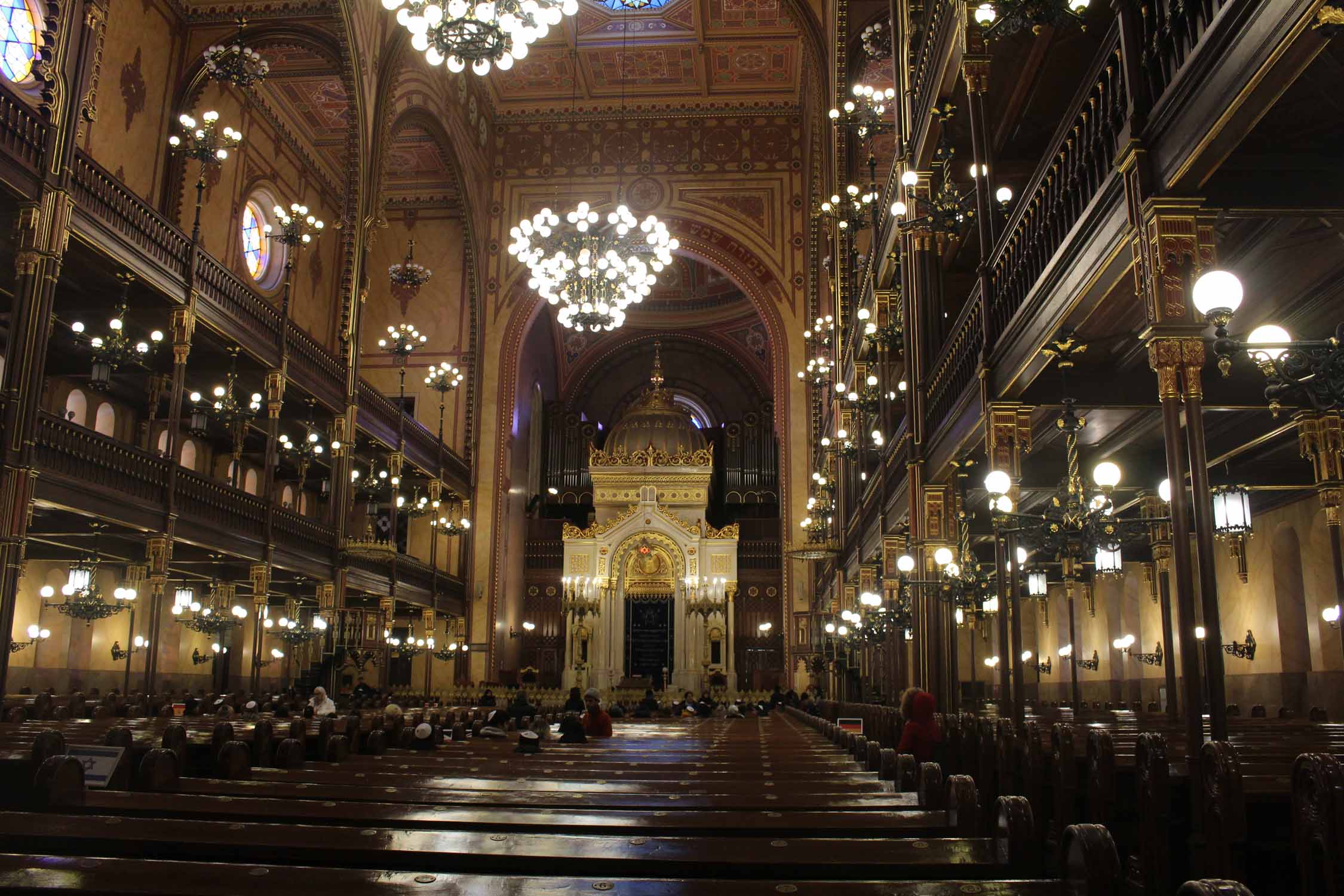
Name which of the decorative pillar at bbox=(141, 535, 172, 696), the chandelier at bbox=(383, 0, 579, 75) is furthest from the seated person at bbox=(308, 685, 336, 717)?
the chandelier at bbox=(383, 0, 579, 75)

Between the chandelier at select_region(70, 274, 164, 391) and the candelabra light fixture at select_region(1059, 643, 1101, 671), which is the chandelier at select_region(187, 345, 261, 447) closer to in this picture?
the chandelier at select_region(70, 274, 164, 391)

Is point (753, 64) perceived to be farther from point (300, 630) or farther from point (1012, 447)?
point (1012, 447)

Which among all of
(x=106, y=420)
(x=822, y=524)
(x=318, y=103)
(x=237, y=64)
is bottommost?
(x=822, y=524)

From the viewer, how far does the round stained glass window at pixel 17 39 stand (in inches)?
714

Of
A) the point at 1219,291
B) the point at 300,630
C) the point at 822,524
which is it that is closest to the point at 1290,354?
the point at 1219,291

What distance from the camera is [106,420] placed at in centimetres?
2322

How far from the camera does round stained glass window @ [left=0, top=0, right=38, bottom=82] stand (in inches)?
714

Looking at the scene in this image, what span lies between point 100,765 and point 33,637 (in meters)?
20.9

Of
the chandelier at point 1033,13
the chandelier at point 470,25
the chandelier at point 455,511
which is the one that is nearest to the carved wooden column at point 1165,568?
the chandelier at point 1033,13

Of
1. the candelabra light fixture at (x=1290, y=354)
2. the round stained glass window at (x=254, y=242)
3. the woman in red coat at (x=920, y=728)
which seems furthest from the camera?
the round stained glass window at (x=254, y=242)

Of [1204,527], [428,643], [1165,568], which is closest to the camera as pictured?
[1204,527]

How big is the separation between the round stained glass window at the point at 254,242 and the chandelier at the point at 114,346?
9.71 m

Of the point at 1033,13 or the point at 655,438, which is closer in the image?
the point at 1033,13

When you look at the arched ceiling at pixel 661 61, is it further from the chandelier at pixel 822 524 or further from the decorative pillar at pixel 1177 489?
the decorative pillar at pixel 1177 489
